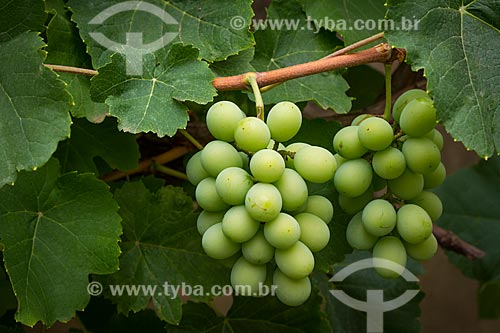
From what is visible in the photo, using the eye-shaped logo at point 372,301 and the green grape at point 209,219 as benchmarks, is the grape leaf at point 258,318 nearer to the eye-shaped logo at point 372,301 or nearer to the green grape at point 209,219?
the eye-shaped logo at point 372,301

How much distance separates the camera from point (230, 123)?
0.73 meters

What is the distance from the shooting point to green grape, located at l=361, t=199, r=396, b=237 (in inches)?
29.3

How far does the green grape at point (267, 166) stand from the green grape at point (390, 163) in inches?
4.7

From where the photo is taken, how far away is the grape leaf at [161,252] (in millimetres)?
925

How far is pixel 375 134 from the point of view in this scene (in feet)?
2.38

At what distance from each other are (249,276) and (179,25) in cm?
36

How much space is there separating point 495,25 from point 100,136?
22.4 inches

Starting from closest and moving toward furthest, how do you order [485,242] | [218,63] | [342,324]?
[218,63]
[342,324]
[485,242]

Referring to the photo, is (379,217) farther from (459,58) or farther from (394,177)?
(459,58)

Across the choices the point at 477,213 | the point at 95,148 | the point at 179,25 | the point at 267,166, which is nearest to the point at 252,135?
the point at 267,166

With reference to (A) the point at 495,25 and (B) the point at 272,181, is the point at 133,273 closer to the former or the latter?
(B) the point at 272,181

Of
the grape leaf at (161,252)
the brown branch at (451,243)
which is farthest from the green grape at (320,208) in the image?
the brown branch at (451,243)

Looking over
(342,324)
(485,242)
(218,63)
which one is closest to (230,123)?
(218,63)

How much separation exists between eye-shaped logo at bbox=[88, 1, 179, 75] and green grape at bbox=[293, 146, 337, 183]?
0.25 m
